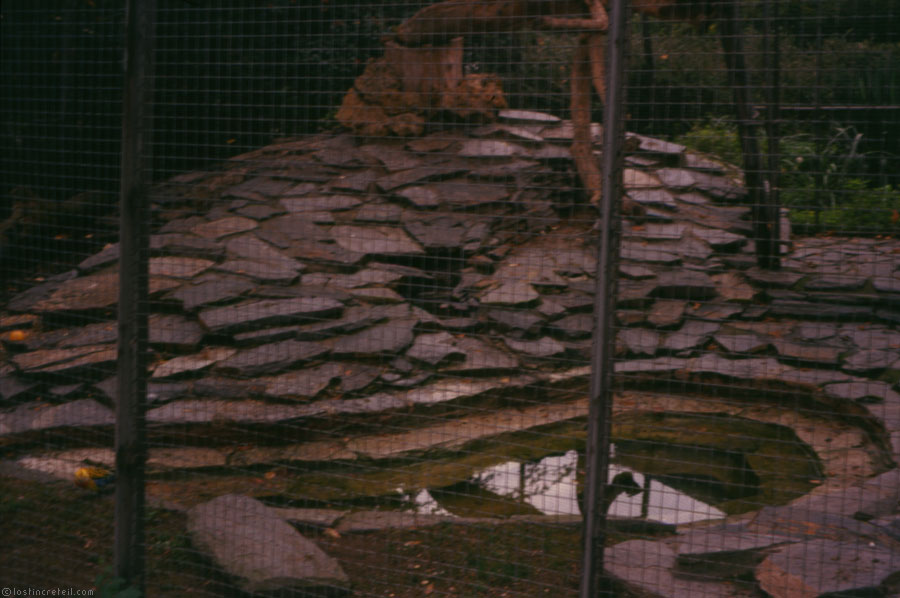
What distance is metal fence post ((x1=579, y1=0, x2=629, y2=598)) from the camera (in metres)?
2.25

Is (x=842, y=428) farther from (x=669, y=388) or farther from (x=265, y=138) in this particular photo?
(x=265, y=138)

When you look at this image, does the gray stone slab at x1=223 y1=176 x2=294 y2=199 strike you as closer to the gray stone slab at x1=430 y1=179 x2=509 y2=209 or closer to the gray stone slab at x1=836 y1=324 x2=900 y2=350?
the gray stone slab at x1=430 y1=179 x2=509 y2=209

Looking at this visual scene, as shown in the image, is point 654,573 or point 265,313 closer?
point 654,573

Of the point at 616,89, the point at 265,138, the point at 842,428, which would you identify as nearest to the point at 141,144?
the point at 265,138

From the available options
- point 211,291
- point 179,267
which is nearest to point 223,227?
point 179,267

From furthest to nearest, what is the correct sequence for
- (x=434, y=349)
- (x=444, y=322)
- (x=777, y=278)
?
1. (x=777, y=278)
2. (x=444, y=322)
3. (x=434, y=349)

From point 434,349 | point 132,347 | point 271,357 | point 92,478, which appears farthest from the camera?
point 434,349

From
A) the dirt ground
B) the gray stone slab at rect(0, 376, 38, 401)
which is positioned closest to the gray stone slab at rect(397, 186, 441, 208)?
the gray stone slab at rect(0, 376, 38, 401)

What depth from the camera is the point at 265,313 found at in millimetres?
5309

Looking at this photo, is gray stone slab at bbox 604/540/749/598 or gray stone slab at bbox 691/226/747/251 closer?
gray stone slab at bbox 604/540/749/598

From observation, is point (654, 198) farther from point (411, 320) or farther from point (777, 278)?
point (411, 320)

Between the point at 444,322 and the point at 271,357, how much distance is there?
4.45 ft

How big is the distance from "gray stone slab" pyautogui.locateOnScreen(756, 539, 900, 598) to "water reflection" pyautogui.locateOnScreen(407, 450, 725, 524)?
2.84ft

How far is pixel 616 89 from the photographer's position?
2.25 m
